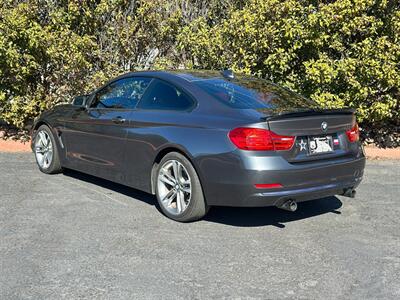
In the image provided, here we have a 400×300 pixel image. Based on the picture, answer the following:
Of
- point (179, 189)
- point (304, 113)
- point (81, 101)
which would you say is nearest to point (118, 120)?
point (81, 101)

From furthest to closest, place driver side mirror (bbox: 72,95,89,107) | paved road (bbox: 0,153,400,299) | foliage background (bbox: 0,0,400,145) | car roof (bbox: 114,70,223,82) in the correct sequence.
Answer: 1. foliage background (bbox: 0,0,400,145)
2. driver side mirror (bbox: 72,95,89,107)
3. car roof (bbox: 114,70,223,82)
4. paved road (bbox: 0,153,400,299)

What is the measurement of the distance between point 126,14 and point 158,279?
7.02 metres

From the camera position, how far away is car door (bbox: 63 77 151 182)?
5.72 metres

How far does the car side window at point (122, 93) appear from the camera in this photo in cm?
575

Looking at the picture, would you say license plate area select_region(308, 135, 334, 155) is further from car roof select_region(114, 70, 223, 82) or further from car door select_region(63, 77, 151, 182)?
car door select_region(63, 77, 151, 182)

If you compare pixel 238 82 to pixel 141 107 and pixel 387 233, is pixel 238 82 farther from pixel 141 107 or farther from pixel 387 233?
pixel 387 233

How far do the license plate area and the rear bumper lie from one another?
107 mm

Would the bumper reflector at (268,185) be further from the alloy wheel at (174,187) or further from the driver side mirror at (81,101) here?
the driver side mirror at (81,101)

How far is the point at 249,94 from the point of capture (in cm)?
525

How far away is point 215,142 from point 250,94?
0.85 metres

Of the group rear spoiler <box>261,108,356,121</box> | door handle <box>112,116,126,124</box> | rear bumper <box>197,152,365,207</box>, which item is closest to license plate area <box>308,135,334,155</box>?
rear bumper <box>197,152,365,207</box>

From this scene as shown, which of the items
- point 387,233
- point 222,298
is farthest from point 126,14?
point 222,298

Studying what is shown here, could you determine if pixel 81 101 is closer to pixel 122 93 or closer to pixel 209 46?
pixel 122 93

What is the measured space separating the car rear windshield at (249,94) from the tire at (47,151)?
2.56m
